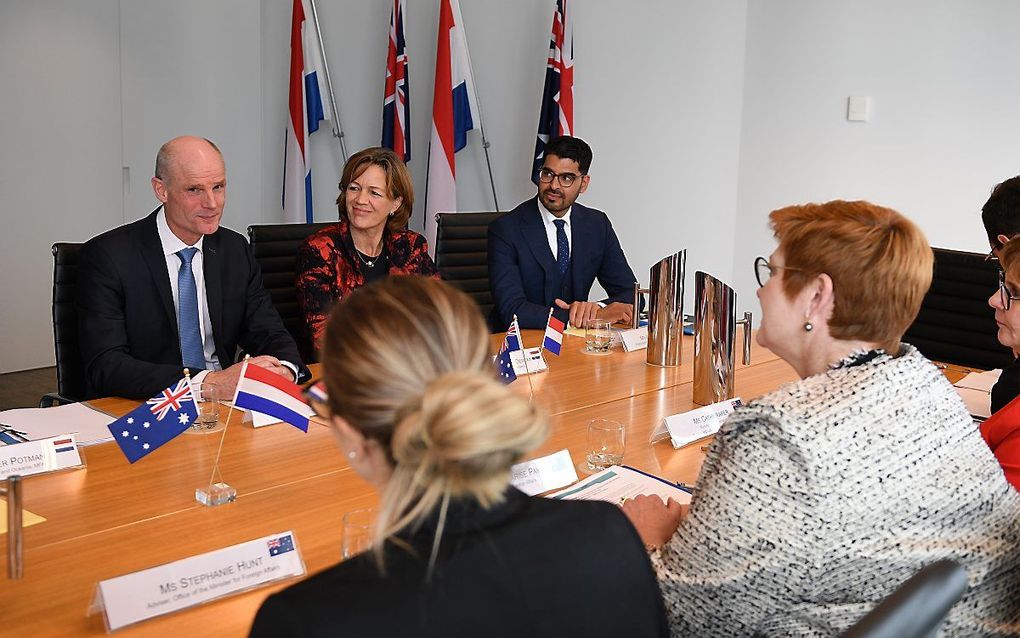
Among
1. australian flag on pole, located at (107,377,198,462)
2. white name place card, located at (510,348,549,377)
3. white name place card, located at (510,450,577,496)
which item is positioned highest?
australian flag on pole, located at (107,377,198,462)

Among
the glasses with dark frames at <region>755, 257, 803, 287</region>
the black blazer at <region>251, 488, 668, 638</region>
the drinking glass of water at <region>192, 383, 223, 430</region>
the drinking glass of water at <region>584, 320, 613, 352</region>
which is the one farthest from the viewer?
the drinking glass of water at <region>584, 320, 613, 352</region>

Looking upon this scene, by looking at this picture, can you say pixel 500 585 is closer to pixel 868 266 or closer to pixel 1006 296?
pixel 868 266

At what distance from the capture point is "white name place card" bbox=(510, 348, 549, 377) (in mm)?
3102

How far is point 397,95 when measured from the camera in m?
5.83

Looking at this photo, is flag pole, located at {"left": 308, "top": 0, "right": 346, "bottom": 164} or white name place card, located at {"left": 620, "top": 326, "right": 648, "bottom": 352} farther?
flag pole, located at {"left": 308, "top": 0, "right": 346, "bottom": 164}

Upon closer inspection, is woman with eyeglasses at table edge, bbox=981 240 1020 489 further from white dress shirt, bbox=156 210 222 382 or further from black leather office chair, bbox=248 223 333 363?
black leather office chair, bbox=248 223 333 363

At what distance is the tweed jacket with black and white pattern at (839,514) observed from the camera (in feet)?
4.97

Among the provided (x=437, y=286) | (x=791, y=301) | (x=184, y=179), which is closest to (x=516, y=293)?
(x=184, y=179)

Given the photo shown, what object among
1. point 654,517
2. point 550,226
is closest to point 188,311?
point 550,226

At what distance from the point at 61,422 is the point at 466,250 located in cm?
242

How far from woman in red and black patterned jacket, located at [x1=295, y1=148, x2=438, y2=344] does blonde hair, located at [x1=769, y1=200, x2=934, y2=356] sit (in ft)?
6.95

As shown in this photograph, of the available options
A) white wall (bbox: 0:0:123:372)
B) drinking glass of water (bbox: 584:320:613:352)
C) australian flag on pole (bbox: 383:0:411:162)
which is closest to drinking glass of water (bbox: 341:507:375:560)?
drinking glass of water (bbox: 584:320:613:352)

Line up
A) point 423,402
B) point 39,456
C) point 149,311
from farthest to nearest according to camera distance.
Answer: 1. point 149,311
2. point 39,456
3. point 423,402

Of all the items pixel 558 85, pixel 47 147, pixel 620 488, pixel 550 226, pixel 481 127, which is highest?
pixel 558 85
